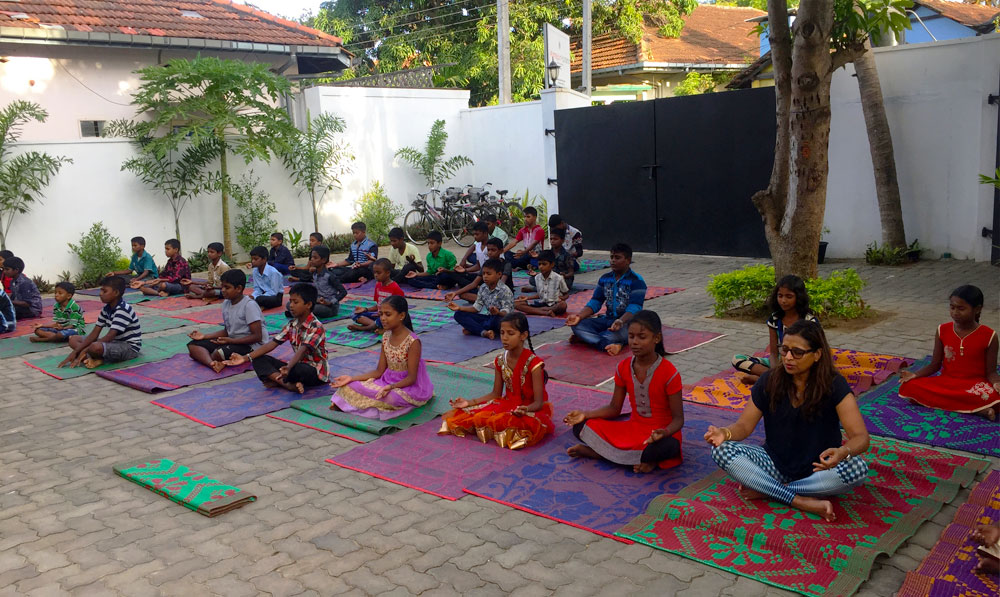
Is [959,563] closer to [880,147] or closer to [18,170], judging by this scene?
[880,147]

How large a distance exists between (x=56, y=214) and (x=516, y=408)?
1115 cm

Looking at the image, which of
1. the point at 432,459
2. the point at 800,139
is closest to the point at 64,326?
the point at 432,459

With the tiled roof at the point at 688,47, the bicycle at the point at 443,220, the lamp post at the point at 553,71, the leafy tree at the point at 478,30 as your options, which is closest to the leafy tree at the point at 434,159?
the bicycle at the point at 443,220

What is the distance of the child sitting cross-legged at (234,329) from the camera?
285 inches

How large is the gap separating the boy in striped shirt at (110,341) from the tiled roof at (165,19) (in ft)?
25.6

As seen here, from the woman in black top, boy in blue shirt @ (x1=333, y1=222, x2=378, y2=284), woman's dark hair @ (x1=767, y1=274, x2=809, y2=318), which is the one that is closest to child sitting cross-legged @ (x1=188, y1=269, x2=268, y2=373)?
woman's dark hair @ (x1=767, y1=274, x2=809, y2=318)

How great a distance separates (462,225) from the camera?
1655cm

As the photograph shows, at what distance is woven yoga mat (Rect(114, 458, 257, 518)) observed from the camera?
4430mm

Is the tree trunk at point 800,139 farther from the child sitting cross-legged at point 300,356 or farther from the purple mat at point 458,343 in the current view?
the child sitting cross-legged at point 300,356

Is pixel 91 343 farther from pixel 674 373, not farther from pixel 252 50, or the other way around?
pixel 252 50

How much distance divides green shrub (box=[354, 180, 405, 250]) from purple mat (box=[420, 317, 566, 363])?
811 centimetres

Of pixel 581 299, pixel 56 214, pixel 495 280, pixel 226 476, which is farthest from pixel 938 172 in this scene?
pixel 56 214

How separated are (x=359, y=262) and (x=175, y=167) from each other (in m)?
4.61

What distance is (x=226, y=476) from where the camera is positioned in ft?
16.4
